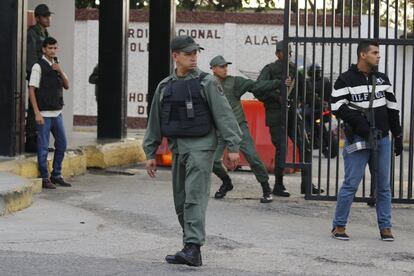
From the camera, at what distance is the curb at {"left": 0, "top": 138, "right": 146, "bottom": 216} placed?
9.70 m

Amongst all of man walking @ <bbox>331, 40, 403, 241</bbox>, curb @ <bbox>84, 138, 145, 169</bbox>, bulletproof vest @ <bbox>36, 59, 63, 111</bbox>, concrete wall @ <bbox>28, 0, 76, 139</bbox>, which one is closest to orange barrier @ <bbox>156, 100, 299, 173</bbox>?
curb @ <bbox>84, 138, 145, 169</bbox>

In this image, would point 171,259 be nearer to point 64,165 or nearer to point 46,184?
point 46,184

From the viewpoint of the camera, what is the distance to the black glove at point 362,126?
874 centimetres

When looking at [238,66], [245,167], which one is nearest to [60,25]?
[245,167]

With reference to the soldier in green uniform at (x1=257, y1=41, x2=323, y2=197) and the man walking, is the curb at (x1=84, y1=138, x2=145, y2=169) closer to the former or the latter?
the soldier in green uniform at (x1=257, y1=41, x2=323, y2=197)

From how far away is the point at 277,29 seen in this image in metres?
24.4

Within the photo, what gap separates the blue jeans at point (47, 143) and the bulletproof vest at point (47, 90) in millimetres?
165

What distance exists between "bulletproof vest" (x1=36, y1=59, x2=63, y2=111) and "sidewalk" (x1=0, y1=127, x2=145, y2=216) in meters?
0.73

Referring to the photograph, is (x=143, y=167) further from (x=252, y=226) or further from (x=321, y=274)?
(x=321, y=274)

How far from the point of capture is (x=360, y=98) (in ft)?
29.0

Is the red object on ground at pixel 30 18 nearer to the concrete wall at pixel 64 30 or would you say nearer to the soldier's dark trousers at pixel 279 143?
the concrete wall at pixel 64 30

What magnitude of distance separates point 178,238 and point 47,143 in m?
3.44

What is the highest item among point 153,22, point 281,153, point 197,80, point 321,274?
point 153,22

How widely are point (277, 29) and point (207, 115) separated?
1717cm
